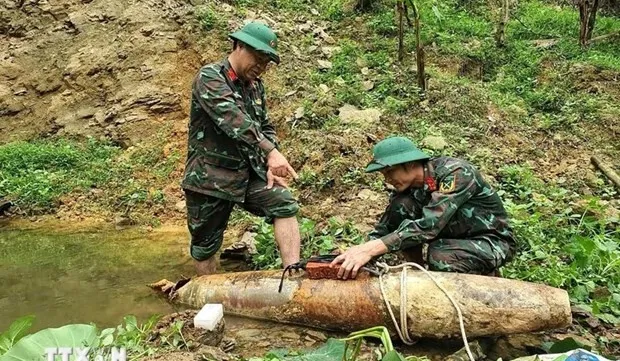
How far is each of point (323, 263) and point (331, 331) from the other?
0.37 metres

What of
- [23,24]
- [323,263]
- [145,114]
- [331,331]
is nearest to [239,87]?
[323,263]

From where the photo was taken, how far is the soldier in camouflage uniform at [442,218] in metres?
3.11

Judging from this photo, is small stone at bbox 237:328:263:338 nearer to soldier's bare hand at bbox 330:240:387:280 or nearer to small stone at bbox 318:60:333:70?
soldier's bare hand at bbox 330:240:387:280

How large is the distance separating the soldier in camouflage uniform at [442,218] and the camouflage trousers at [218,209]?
77 cm

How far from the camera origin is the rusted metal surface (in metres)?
2.87

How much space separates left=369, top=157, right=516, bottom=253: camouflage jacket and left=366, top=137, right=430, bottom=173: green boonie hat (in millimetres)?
159

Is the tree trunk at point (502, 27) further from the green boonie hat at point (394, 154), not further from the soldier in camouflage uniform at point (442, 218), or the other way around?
the green boonie hat at point (394, 154)

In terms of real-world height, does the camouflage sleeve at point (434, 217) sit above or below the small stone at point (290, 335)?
above

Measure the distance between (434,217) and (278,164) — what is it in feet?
3.17

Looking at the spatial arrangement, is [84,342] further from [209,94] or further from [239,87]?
[239,87]

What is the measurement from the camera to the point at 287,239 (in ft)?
12.5

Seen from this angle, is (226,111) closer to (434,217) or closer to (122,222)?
(434,217)

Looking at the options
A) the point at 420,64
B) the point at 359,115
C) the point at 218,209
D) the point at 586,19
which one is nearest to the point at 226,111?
the point at 218,209

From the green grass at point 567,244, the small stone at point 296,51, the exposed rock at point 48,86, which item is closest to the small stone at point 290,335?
the green grass at point 567,244
